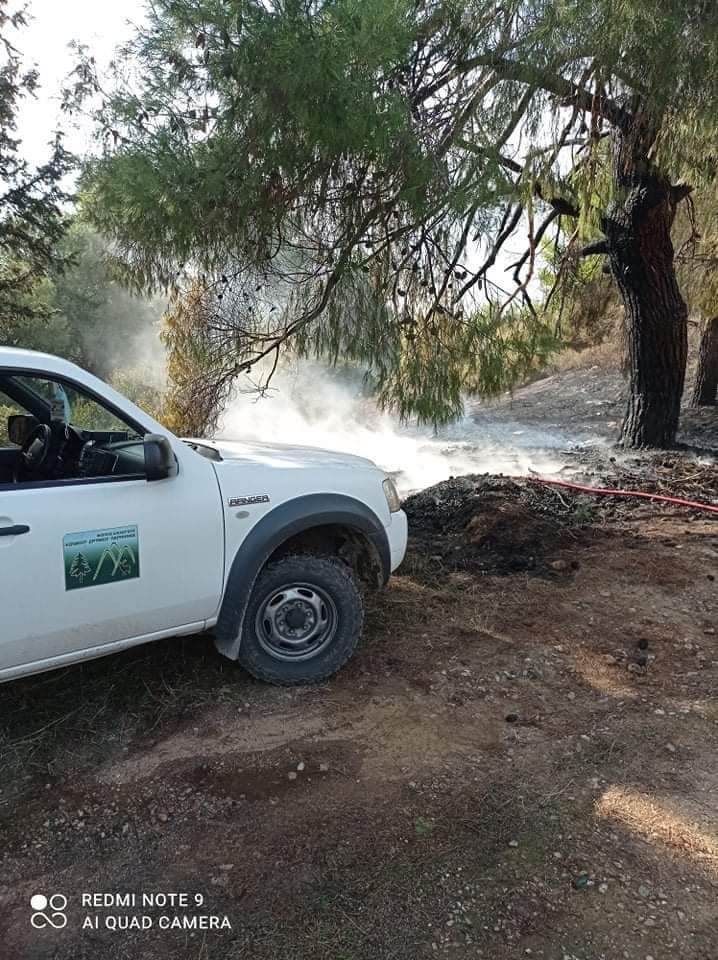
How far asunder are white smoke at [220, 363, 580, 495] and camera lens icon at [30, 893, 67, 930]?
6.18 m

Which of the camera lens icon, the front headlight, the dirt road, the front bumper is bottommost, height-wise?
the camera lens icon

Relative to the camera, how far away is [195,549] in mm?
3256

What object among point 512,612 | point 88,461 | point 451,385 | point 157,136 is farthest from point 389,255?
point 88,461

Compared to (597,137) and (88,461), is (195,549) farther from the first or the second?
(597,137)

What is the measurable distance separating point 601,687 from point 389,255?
4191mm

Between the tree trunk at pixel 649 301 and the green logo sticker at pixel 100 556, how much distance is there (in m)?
7.11

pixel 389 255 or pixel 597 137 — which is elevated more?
pixel 597 137

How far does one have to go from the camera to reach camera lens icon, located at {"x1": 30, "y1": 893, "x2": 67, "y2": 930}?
7.64 feet

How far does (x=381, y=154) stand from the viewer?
5117mm

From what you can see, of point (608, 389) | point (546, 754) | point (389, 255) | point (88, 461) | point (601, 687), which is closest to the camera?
point (546, 754)

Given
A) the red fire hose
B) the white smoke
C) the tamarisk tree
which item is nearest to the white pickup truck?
the tamarisk tree

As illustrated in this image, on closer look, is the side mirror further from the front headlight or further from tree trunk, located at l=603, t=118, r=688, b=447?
tree trunk, located at l=603, t=118, r=688, b=447

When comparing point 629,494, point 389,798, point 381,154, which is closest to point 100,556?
point 389,798

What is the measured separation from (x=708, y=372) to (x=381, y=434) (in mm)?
6476
